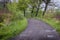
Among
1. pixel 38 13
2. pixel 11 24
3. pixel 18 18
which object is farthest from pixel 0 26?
pixel 38 13

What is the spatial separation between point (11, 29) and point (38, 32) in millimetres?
386

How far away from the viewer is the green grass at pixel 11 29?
2.67 m

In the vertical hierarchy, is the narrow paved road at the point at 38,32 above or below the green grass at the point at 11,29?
below

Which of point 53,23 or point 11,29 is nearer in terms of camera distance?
Answer: point 11,29

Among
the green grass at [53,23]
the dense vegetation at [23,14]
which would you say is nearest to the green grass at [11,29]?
the dense vegetation at [23,14]

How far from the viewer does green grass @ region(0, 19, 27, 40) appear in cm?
267

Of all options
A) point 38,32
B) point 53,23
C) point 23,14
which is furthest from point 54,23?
point 23,14

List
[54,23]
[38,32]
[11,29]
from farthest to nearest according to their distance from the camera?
[54,23] → [38,32] → [11,29]

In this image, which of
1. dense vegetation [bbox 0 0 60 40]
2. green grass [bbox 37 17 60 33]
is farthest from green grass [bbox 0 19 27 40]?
green grass [bbox 37 17 60 33]

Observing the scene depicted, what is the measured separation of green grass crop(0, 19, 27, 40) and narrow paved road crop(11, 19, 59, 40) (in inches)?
2.8

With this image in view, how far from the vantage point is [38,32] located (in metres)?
2.96

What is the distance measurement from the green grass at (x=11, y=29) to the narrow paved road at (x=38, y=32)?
70mm

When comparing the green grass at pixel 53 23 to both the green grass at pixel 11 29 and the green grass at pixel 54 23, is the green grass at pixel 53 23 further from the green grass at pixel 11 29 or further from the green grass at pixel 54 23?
the green grass at pixel 11 29

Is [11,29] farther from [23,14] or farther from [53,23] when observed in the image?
[53,23]
